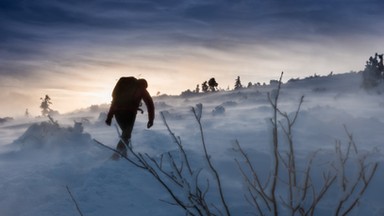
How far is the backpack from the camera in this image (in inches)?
289

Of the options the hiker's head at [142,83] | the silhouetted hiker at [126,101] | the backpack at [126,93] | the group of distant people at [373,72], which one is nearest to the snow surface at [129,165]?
the silhouetted hiker at [126,101]

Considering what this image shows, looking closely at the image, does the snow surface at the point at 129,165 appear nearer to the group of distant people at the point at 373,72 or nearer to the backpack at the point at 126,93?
the backpack at the point at 126,93

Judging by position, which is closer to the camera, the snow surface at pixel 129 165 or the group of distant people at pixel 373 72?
the snow surface at pixel 129 165

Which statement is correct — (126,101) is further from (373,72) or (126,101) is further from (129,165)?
(373,72)

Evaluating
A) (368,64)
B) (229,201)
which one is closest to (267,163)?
(229,201)

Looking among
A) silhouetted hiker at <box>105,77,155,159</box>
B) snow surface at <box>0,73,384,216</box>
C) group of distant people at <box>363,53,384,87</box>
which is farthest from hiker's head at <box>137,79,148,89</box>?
group of distant people at <box>363,53,384,87</box>

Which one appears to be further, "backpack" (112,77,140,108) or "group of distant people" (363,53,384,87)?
"group of distant people" (363,53,384,87)

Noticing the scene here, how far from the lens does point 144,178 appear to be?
6055 mm

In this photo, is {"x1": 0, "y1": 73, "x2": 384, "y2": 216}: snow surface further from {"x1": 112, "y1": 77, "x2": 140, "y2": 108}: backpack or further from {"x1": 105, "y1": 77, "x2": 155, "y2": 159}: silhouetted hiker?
{"x1": 112, "y1": 77, "x2": 140, "y2": 108}: backpack

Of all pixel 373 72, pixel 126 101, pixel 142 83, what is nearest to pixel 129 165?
pixel 126 101

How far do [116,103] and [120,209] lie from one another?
8.99 feet

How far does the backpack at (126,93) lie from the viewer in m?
7.35

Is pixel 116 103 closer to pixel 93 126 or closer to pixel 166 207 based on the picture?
pixel 166 207

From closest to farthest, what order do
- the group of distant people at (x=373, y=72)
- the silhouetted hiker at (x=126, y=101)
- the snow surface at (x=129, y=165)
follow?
1. the snow surface at (x=129, y=165)
2. the silhouetted hiker at (x=126, y=101)
3. the group of distant people at (x=373, y=72)
